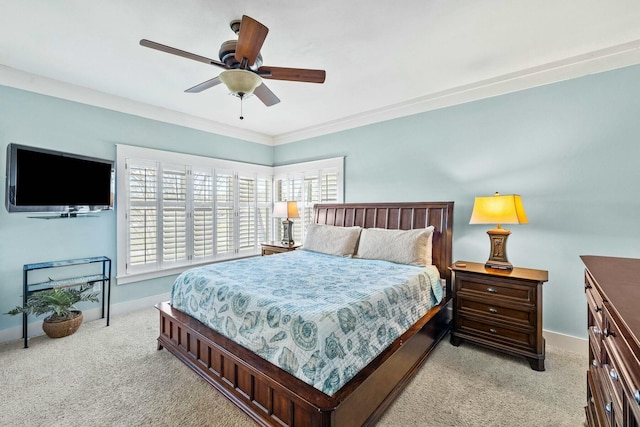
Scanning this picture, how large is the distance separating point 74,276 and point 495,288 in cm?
453

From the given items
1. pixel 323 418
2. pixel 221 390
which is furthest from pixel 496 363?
pixel 221 390

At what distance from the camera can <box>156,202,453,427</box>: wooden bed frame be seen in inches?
56.8

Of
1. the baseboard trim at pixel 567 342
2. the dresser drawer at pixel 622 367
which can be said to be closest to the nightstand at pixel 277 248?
the baseboard trim at pixel 567 342

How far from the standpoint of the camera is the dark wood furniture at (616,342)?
761 millimetres

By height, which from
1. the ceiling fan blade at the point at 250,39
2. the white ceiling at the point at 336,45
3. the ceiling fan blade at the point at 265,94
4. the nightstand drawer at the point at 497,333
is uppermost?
the white ceiling at the point at 336,45

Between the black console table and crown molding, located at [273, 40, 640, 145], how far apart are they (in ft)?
12.2

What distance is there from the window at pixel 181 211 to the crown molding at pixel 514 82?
2.11 m

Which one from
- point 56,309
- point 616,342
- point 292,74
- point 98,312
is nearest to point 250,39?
point 292,74

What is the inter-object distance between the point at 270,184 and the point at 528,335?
4352mm

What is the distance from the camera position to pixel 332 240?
11.8 feet

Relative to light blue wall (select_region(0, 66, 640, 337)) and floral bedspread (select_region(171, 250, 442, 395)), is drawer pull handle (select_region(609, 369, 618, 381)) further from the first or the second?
light blue wall (select_region(0, 66, 640, 337))

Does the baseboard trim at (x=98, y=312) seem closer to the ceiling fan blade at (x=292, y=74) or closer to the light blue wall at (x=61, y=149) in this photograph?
the light blue wall at (x=61, y=149)

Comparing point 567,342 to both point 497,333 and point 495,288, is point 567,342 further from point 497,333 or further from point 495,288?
point 495,288

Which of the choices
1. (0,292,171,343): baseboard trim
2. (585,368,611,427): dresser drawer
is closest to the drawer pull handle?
(585,368,611,427): dresser drawer
